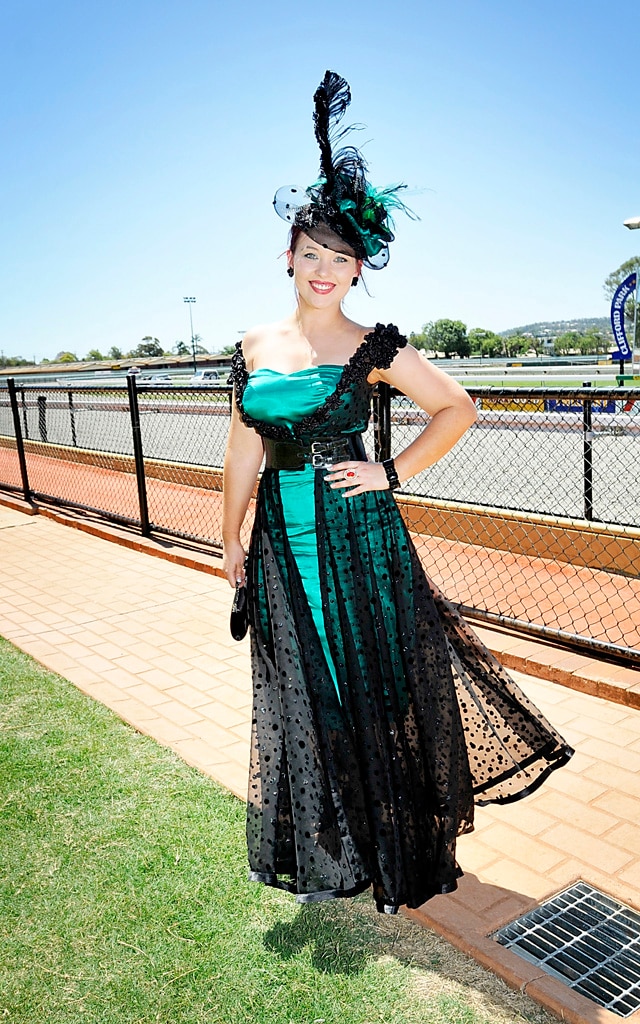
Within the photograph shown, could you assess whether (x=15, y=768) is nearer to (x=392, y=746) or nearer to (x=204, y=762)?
(x=204, y=762)

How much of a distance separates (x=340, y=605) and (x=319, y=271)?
3.01ft

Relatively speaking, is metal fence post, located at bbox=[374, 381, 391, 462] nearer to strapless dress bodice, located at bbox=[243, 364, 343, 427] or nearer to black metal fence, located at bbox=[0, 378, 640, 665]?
black metal fence, located at bbox=[0, 378, 640, 665]

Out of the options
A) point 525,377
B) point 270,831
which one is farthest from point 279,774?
point 525,377

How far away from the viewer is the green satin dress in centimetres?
222

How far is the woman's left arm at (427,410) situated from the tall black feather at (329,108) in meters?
0.52

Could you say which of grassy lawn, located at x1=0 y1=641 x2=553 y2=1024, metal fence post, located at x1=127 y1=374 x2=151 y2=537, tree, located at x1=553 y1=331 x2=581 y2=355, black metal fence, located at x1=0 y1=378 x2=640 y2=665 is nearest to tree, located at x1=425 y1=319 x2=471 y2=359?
tree, located at x1=553 y1=331 x2=581 y2=355

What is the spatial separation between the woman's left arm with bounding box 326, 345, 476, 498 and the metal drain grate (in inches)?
52.5

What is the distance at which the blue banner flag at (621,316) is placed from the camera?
2870 cm

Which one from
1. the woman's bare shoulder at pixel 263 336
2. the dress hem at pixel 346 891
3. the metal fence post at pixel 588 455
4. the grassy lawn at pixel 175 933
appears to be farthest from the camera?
the metal fence post at pixel 588 455

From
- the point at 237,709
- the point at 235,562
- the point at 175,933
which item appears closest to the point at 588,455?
the point at 237,709

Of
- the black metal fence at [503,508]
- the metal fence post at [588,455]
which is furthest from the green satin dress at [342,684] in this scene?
the metal fence post at [588,455]

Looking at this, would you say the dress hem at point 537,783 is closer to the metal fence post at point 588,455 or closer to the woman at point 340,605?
the woman at point 340,605

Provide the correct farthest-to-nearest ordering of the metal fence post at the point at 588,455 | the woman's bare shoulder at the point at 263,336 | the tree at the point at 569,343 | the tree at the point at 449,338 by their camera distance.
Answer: the tree at the point at 569,343
the tree at the point at 449,338
the metal fence post at the point at 588,455
the woman's bare shoulder at the point at 263,336
